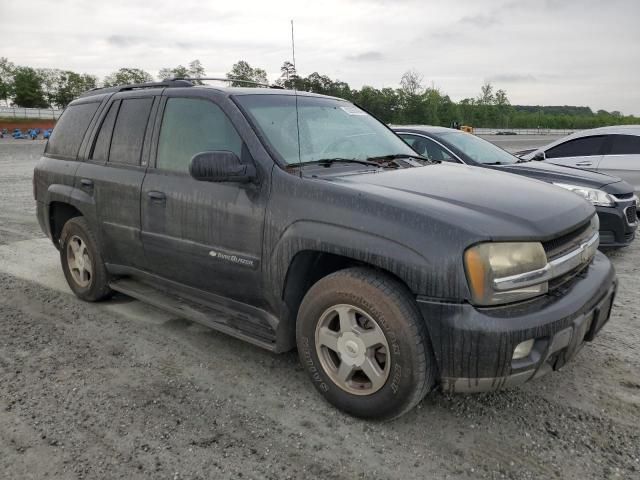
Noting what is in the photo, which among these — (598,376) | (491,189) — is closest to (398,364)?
(491,189)

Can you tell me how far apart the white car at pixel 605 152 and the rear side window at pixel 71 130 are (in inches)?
252

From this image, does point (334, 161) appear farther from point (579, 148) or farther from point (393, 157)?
point (579, 148)

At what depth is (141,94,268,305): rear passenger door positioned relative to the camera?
318 cm

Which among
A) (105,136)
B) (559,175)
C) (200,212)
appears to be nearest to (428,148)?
(559,175)

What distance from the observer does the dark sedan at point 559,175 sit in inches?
240

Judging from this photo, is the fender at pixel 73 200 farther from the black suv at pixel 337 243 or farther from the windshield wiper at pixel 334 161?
the windshield wiper at pixel 334 161

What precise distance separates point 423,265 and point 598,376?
1751 millimetres

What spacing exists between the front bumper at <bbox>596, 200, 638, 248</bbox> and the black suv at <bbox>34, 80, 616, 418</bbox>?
128 inches

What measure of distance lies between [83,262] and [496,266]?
368 cm

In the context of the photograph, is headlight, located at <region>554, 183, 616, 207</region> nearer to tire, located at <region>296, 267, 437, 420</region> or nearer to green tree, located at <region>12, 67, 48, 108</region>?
tire, located at <region>296, 267, 437, 420</region>

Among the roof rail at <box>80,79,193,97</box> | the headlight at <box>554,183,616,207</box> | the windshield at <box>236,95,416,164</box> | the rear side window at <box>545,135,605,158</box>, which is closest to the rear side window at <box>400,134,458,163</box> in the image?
the headlight at <box>554,183,616,207</box>

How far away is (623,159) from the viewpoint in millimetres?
8375

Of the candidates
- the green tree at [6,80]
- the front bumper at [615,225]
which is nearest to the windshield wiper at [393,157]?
the front bumper at [615,225]

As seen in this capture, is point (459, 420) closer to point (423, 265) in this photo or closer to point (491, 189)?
point (423, 265)
